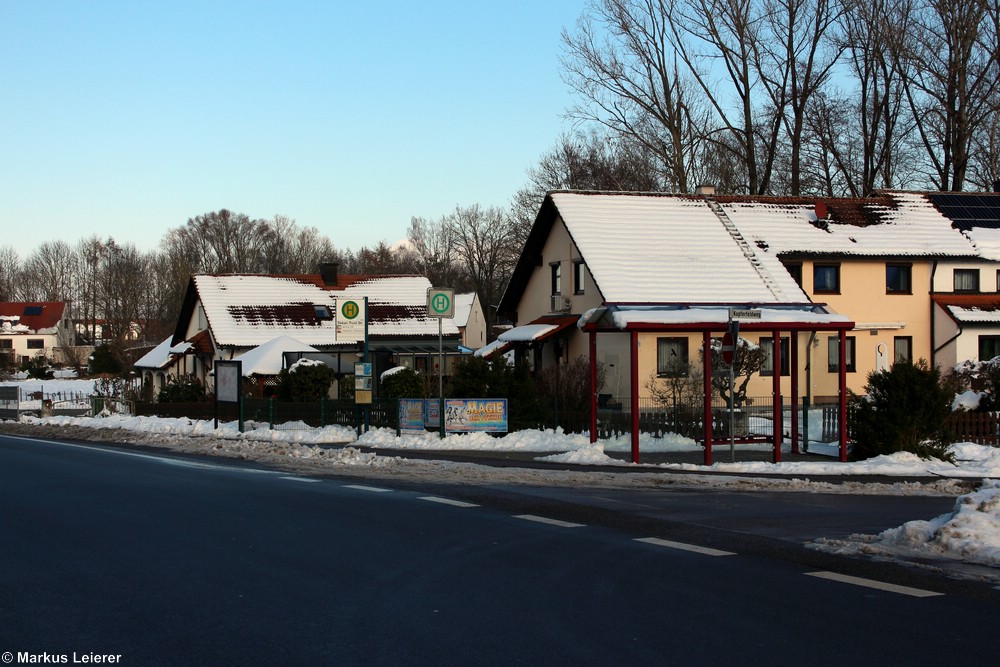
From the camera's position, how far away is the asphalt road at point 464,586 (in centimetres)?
683

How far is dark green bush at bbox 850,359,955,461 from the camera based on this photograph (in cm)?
2122

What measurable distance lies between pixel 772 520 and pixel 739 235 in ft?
94.4

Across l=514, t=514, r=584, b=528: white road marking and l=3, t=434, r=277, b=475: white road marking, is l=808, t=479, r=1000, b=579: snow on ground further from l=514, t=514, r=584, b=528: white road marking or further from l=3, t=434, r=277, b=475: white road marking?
l=3, t=434, r=277, b=475: white road marking

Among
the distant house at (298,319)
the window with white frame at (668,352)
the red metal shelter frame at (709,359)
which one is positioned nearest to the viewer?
the red metal shelter frame at (709,359)

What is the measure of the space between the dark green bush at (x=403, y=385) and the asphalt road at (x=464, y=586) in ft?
55.6

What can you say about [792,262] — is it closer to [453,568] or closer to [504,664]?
[453,568]

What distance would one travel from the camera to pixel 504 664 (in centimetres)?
646

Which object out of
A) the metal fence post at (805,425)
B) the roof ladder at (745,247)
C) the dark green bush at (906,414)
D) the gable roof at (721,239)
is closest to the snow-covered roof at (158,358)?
the gable roof at (721,239)

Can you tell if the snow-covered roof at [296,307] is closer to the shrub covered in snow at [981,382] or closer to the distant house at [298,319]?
the distant house at [298,319]

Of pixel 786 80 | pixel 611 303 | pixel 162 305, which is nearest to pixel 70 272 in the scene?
pixel 162 305

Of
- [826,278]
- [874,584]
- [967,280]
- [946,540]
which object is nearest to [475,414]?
[946,540]

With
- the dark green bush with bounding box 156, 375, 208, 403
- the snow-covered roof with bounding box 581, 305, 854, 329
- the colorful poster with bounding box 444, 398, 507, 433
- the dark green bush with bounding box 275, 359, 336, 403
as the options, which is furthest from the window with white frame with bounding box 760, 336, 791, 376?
the dark green bush with bounding box 156, 375, 208, 403

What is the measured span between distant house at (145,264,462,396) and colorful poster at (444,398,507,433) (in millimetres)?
24061

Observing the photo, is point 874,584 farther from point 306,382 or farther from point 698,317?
point 306,382
